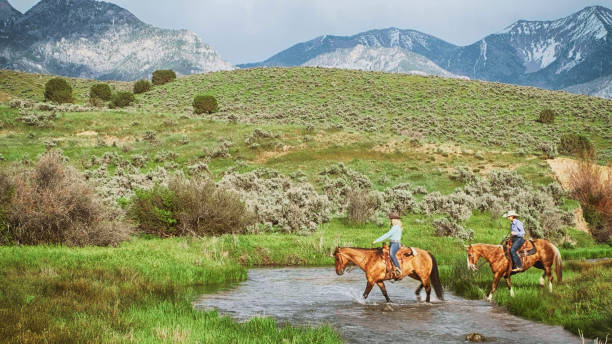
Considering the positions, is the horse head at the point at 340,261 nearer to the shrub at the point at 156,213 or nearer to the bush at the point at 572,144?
the shrub at the point at 156,213

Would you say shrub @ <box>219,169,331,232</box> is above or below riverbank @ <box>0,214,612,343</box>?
above

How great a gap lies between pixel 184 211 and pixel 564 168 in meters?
34.7

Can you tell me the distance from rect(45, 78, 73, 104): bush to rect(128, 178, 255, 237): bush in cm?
6285

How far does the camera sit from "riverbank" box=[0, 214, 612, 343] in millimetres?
8570

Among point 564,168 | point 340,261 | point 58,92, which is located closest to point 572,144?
point 564,168

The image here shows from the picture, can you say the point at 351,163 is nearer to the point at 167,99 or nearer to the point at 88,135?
the point at 88,135

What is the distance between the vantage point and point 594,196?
34.7 meters

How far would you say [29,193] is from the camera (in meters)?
18.0

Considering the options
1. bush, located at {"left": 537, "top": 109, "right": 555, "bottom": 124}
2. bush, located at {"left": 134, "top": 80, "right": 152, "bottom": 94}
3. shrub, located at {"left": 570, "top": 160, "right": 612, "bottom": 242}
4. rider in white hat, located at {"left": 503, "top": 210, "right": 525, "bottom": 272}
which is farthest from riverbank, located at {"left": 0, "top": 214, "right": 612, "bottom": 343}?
bush, located at {"left": 134, "top": 80, "right": 152, "bottom": 94}

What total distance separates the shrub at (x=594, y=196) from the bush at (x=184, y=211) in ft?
83.8

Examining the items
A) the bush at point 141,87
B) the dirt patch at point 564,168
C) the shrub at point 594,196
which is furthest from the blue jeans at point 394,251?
the bush at point 141,87

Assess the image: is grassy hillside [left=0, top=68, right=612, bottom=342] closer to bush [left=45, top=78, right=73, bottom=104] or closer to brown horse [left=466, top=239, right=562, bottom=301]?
brown horse [left=466, top=239, right=562, bottom=301]

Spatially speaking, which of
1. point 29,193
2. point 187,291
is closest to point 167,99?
point 29,193

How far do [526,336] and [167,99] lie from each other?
85632 mm
